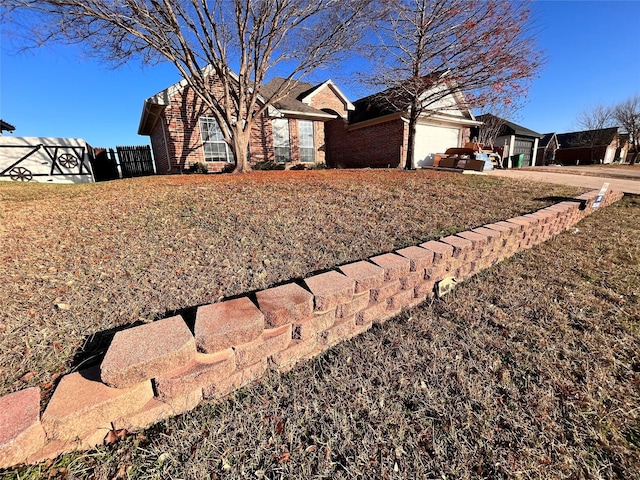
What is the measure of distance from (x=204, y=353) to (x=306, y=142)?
12.5 m

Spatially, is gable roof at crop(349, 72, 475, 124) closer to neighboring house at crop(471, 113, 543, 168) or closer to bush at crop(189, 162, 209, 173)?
bush at crop(189, 162, 209, 173)

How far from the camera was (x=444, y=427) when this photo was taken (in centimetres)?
127

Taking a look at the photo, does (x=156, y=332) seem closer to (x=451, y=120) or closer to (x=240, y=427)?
(x=240, y=427)

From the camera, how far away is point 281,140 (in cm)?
1198

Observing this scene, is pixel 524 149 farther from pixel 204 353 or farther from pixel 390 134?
pixel 204 353

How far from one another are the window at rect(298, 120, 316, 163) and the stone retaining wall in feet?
37.5

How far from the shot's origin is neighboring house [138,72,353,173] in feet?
31.4

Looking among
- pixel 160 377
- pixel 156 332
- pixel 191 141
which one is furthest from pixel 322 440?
pixel 191 141

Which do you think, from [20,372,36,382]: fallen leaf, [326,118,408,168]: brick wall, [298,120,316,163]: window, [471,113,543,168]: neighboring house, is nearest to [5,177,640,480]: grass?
[20,372,36,382]: fallen leaf

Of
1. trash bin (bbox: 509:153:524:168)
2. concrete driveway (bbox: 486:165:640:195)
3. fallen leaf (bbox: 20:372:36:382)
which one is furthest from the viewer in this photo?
trash bin (bbox: 509:153:524:168)

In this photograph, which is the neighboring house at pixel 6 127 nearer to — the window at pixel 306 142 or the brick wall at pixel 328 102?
the window at pixel 306 142

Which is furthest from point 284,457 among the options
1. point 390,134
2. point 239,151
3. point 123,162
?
point 123,162

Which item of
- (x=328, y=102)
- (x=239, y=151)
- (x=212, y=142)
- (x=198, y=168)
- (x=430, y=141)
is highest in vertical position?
(x=328, y=102)

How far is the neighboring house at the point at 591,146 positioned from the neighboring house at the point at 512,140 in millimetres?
14617
